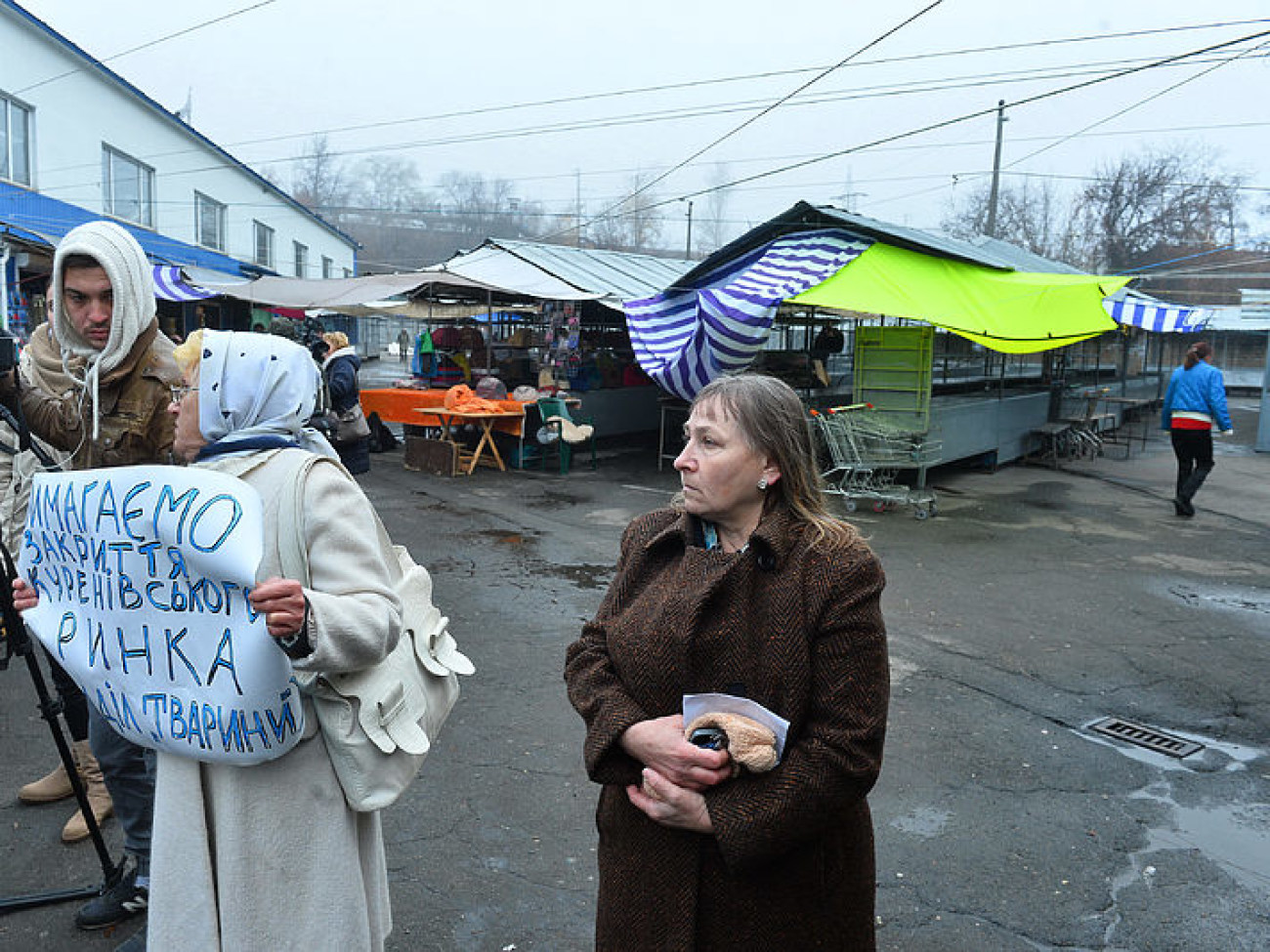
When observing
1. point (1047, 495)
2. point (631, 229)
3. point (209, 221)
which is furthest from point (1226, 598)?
point (631, 229)

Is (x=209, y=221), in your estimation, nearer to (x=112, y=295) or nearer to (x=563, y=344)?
(x=563, y=344)

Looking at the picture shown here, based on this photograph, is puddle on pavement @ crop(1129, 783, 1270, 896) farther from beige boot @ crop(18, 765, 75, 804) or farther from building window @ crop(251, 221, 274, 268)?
building window @ crop(251, 221, 274, 268)

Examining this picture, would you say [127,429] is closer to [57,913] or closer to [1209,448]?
[57,913]

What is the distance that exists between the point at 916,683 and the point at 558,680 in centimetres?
209

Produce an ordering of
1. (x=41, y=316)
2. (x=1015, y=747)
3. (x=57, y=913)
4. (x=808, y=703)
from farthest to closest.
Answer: (x=41, y=316) < (x=1015, y=747) < (x=57, y=913) < (x=808, y=703)

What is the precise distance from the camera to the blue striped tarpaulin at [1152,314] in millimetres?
18078

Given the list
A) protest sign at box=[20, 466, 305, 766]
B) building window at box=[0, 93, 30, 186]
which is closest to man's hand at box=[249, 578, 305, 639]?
protest sign at box=[20, 466, 305, 766]

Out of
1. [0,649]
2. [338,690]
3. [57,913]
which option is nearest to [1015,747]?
[338,690]

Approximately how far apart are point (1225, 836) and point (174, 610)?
4145 mm

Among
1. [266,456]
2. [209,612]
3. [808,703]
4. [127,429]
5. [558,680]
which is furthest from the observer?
[558,680]

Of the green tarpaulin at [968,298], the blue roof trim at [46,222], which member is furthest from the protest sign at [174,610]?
the blue roof trim at [46,222]

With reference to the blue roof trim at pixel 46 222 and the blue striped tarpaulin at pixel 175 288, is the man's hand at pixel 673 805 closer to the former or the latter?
the blue roof trim at pixel 46 222

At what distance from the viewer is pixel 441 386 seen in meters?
15.5

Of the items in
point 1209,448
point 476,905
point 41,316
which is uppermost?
point 41,316
